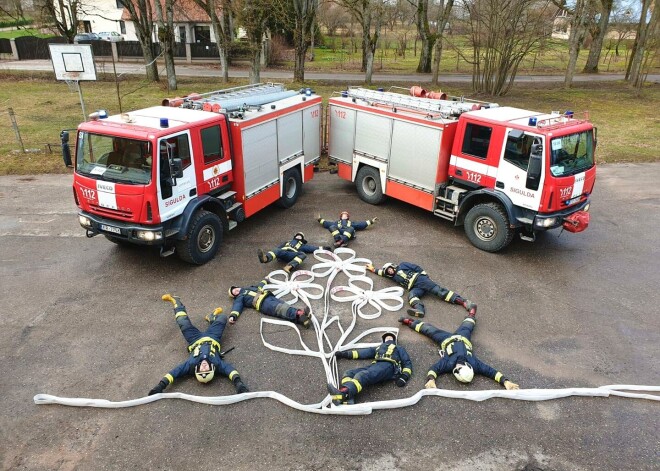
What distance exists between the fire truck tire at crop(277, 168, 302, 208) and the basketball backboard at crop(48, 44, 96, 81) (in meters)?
9.04

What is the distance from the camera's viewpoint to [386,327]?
22.8 ft

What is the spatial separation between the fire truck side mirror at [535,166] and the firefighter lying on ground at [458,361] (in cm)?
298

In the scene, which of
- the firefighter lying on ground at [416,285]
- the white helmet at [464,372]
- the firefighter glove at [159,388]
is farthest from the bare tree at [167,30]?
the white helmet at [464,372]

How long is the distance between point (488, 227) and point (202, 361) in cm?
585

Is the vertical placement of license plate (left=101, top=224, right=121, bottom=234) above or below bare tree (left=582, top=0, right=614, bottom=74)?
below

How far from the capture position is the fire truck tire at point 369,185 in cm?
1111

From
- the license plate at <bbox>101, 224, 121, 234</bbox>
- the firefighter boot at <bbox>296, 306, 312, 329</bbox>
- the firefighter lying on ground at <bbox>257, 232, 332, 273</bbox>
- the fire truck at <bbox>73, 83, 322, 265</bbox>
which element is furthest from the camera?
the firefighter lying on ground at <bbox>257, 232, 332, 273</bbox>

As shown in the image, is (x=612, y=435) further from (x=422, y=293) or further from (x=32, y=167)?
(x=32, y=167)

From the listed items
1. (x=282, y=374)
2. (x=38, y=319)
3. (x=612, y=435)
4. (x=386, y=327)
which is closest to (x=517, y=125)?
(x=386, y=327)

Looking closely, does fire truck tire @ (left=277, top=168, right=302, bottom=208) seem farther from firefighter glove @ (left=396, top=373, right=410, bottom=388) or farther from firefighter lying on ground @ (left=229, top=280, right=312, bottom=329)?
firefighter glove @ (left=396, top=373, right=410, bottom=388)

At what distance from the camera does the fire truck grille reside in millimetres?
7434

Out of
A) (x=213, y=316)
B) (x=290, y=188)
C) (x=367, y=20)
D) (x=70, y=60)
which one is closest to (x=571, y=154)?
(x=290, y=188)

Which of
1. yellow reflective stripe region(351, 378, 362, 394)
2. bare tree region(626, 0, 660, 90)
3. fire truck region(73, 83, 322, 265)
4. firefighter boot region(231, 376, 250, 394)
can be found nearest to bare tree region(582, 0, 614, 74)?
bare tree region(626, 0, 660, 90)

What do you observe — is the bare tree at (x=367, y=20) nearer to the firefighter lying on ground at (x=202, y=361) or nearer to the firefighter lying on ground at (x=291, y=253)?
the firefighter lying on ground at (x=291, y=253)
